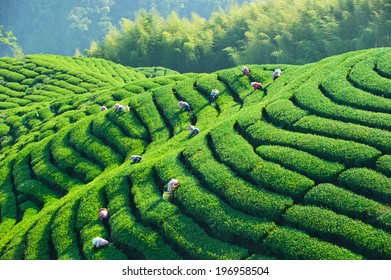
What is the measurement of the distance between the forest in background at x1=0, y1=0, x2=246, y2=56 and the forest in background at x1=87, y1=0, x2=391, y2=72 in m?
76.8

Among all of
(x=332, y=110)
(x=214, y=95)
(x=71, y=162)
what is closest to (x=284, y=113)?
(x=332, y=110)

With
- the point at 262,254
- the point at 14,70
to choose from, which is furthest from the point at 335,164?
A: the point at 14,70

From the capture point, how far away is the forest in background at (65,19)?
126 meters

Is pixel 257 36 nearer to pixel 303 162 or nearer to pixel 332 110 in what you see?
pixel 332 110

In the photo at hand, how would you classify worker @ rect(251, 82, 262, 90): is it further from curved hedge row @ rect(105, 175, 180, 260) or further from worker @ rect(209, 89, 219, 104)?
curved hedge row @ rect(105, 175, 180, 260)

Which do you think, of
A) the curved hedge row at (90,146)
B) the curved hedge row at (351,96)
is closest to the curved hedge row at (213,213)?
the curved hedge row at (90,146)

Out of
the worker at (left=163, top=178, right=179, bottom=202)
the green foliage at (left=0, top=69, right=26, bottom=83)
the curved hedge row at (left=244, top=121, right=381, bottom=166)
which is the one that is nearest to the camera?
the curved hedge row at (left=244, top=121, right=381, bottom=166)

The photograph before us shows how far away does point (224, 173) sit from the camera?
49.1 ft

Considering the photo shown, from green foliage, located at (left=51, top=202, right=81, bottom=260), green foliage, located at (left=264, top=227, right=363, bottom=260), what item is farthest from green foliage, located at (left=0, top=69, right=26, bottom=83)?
green foliage, located at (left=264, top=227, right=363, bottom=260)

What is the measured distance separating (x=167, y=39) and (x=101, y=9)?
9817 cm

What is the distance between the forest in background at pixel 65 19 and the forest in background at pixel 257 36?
76790 mm

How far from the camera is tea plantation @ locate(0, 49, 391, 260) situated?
12539mm

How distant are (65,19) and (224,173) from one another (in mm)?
124714
